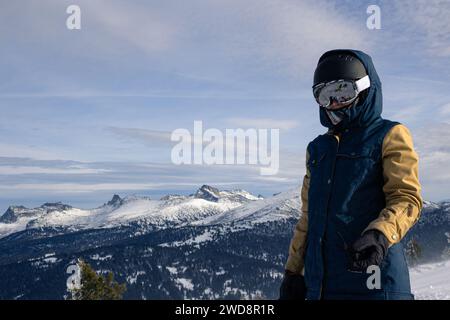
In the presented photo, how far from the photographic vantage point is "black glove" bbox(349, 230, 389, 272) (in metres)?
2.90

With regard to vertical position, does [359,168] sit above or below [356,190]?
above

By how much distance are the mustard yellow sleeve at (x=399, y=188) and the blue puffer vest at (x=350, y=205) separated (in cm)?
8

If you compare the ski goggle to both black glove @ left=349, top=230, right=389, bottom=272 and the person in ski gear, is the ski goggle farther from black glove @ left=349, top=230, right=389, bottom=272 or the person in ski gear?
black glove @ left=349, top=230, right=389, bottom=272

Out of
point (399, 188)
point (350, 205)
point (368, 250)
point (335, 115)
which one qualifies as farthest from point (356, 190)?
point (335, 115)

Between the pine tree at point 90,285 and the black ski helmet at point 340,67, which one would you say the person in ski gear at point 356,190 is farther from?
the pine tree at point 90,285

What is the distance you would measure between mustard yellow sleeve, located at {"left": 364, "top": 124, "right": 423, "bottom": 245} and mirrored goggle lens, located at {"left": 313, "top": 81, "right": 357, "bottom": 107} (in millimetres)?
415

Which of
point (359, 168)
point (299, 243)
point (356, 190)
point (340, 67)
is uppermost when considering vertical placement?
point (340, 67)

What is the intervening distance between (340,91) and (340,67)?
0.19 meters

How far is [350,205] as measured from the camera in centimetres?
324

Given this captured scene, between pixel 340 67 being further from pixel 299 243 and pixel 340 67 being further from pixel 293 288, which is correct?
pixel 293 288

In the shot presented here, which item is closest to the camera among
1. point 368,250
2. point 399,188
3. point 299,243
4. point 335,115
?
point 368,250

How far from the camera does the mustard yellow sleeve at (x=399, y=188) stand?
2.99 metres
